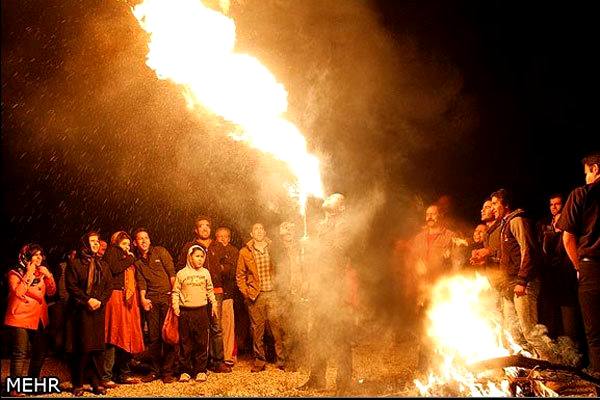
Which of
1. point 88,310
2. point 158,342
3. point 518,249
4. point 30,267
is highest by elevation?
point 30,267

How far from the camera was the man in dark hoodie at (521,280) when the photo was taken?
5902 mm

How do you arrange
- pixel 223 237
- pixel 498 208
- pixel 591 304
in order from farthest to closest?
pixel 223 237
pixel 498 208
pixel 591 304

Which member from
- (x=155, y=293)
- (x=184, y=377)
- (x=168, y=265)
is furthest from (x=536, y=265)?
(x=155, y=293)

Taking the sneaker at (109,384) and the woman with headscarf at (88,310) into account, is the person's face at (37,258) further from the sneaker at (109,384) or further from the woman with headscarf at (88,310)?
the sneaker at (109,384)

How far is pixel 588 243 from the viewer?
17.6 ft

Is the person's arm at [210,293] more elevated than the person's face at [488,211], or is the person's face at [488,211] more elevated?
the person's face at [488,211]

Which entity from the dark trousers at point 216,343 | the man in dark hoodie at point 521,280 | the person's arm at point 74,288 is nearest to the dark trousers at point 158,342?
the dark trousers at point 216,343

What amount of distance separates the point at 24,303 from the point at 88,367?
115 centimetres

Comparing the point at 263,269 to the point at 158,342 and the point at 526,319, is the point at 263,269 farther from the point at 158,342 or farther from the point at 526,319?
the point at 526,319

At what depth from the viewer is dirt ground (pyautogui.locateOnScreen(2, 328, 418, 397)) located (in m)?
5.59

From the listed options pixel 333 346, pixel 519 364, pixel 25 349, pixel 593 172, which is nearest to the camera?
pixel 519 364

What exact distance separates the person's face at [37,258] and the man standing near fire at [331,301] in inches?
138

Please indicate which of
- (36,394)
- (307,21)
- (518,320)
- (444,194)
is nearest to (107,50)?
(307,21)

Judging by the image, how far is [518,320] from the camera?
621cm
